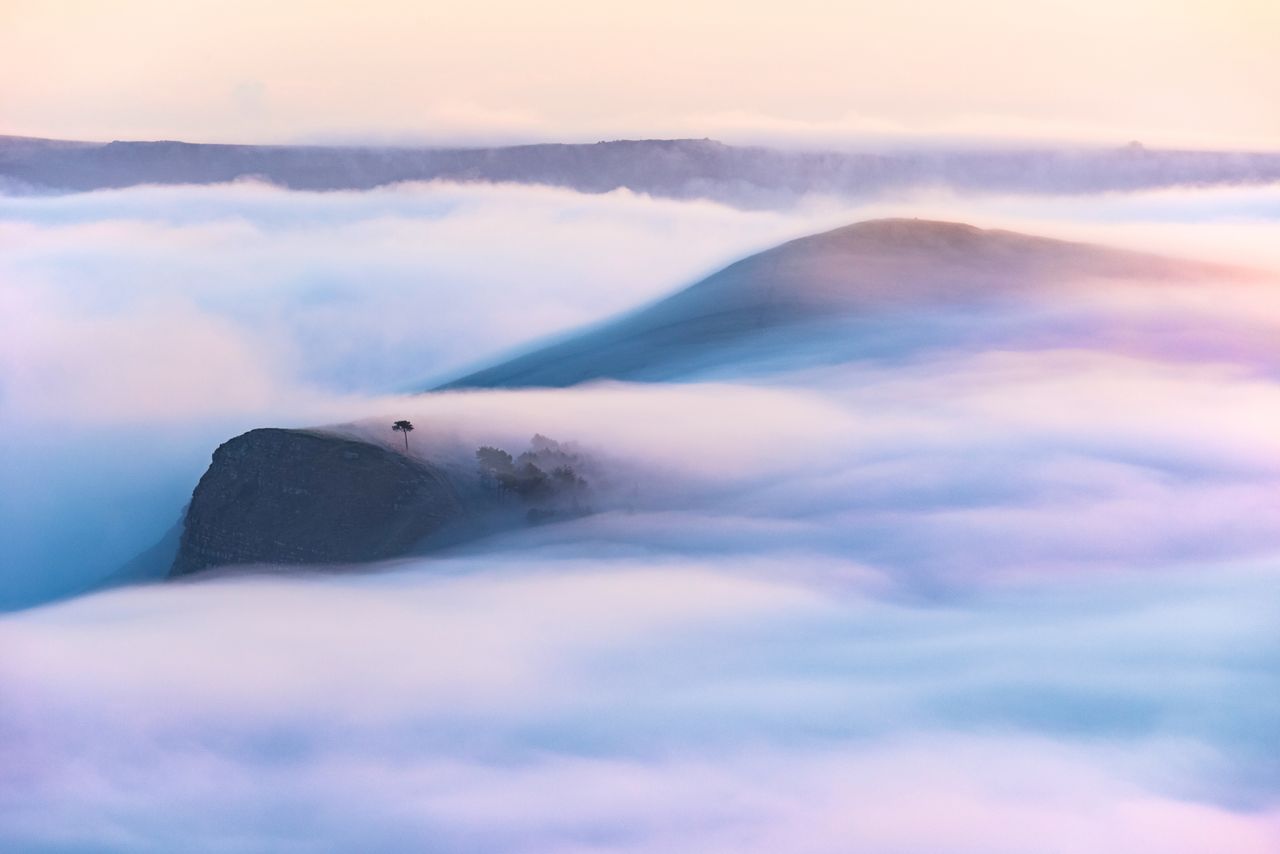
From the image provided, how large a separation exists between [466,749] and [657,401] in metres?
14.0

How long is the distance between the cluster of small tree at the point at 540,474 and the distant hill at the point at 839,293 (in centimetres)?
1009

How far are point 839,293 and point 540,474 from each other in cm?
1581

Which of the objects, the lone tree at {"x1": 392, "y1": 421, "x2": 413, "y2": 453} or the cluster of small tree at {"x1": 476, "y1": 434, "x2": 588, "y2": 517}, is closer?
the cluster of small tree at {"x1": 476, "y1": 434, "x2": 588, "y2": 517}

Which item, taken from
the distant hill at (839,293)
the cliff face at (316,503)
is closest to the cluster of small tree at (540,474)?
the cliff face at (316,503)

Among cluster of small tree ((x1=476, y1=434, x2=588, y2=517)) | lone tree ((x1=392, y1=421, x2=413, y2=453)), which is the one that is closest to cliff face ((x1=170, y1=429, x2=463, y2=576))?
cluster of small tree ((x1=476, y1=434, x2=588, y2=517))

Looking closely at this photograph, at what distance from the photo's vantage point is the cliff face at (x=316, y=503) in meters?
27.0

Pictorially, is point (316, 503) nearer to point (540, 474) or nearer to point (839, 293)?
point (540, 474)

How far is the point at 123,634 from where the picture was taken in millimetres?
27562

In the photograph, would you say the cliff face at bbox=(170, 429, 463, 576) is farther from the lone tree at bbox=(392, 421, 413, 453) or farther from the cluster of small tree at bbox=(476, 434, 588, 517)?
the lone tree at bbox=(392, 421, 413, 453)

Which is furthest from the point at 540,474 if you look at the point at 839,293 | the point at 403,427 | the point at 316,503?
the point at 839,293

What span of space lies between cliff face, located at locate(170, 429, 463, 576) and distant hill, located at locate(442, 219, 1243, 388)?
13.4 metres

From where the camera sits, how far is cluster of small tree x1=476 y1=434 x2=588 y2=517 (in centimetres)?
2966

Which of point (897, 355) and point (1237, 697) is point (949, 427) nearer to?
point (897, 355)

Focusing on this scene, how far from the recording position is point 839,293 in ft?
144
